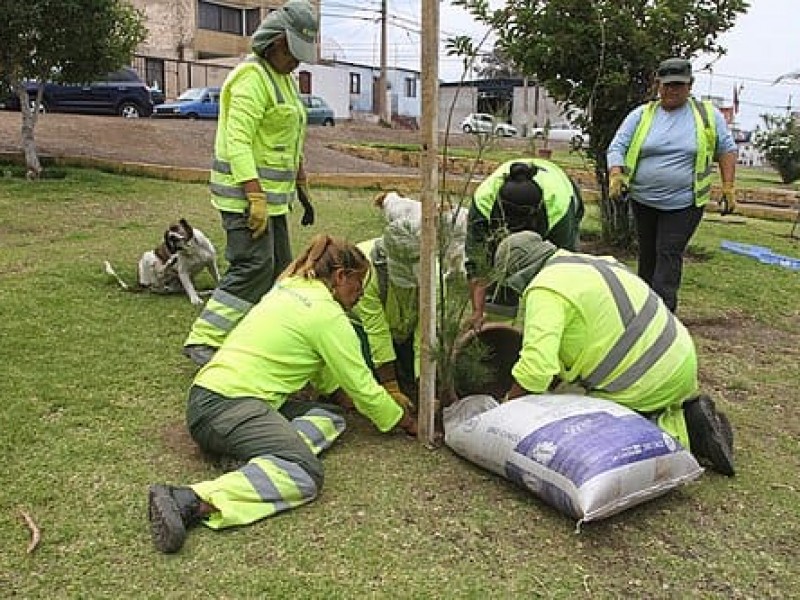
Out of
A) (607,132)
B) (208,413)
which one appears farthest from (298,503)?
(607,132)

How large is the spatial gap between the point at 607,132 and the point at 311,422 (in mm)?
5583

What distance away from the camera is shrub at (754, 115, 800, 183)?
2295 cm

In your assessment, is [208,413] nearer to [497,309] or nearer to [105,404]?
[105,404]

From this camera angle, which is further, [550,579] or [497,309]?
[497,309]

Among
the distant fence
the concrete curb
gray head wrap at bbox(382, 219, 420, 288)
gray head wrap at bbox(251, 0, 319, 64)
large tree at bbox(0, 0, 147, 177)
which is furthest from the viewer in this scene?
the distant fence

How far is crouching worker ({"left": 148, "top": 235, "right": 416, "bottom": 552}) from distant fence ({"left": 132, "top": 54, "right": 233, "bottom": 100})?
118 feet

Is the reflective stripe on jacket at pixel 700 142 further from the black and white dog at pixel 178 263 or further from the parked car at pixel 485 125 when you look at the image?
the black and white dog at pixel 178 263

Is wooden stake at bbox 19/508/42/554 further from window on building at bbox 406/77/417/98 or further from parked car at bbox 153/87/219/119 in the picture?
window on building at bbox 406/77/417/98

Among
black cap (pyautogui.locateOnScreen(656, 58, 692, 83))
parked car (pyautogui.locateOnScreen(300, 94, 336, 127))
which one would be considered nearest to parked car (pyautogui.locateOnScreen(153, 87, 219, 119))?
parked car (pyautogui.locateOnScreen(300, 94, 336, 127))

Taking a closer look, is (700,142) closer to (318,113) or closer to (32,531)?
(32,531)

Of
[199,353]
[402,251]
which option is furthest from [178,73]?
[402,251]

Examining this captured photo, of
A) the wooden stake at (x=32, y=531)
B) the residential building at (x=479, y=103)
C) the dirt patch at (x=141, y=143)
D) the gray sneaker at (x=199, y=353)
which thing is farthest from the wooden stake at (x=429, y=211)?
the dirt patch at (x=141, y=143)

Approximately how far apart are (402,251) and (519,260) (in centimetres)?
49

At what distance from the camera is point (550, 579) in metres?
2.53
